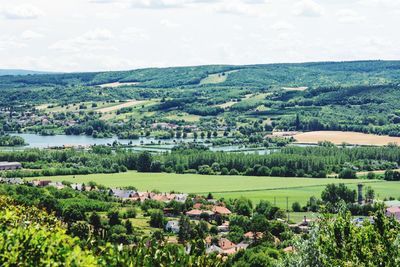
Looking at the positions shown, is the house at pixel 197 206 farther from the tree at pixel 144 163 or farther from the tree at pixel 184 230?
the tree at pixel 144 163

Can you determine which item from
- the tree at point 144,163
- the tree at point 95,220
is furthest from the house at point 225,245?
the tree at point 144,163

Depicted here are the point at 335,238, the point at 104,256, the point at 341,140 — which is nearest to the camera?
the point at 104,256

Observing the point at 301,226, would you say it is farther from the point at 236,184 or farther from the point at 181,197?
the point at 236,184

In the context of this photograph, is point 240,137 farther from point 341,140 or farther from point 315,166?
point 315,166

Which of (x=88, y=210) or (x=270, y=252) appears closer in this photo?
(x=270, y=252)

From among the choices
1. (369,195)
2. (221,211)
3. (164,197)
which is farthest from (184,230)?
(369,195)

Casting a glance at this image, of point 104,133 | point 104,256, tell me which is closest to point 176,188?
point 104,256

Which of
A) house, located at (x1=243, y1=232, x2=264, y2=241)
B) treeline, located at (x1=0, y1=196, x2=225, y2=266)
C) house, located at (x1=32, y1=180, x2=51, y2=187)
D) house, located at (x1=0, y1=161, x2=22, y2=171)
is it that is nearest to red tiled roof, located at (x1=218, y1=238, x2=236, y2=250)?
house, located at (x1=243, y1=232, x2=264, y2=241)
